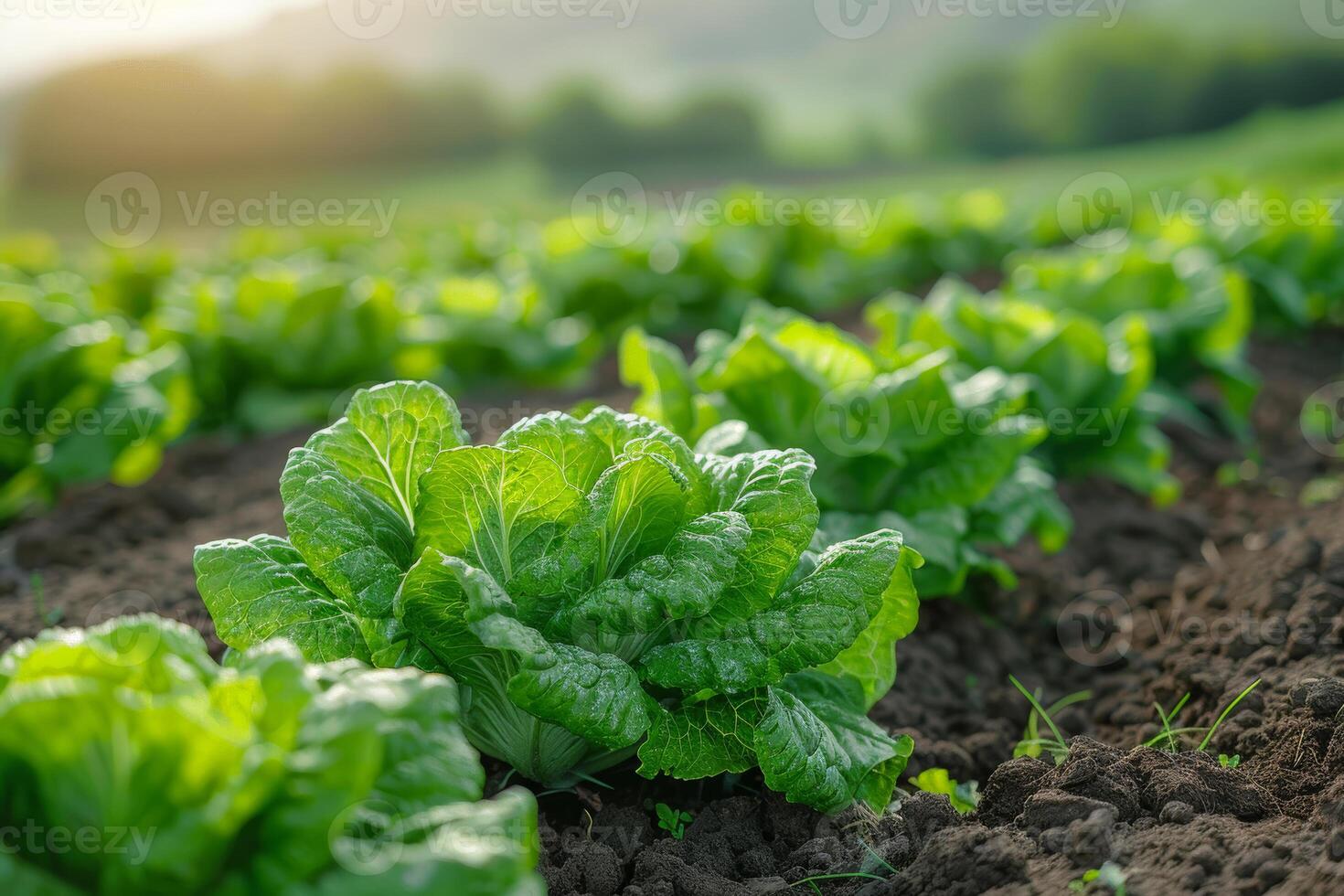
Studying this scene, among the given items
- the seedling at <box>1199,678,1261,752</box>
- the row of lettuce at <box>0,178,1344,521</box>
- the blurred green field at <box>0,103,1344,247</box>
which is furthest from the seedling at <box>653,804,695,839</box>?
the blurred green field at <box>0,103,1344,247</box>

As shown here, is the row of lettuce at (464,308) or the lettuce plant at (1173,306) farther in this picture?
the lettuce plant at (1173,306)

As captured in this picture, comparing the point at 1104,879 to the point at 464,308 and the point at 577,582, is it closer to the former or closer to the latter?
the point at 577,582

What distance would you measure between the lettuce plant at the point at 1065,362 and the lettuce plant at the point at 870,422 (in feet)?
3.26

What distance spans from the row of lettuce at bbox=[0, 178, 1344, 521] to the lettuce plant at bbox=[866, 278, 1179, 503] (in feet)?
0.62

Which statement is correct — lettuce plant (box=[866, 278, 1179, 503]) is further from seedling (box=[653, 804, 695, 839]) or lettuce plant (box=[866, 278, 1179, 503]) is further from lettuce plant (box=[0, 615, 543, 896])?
lettuce plant (box=[0, 615, 543, 896])

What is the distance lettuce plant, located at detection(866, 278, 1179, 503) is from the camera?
4.53 metres

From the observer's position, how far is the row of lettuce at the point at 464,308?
4.75m

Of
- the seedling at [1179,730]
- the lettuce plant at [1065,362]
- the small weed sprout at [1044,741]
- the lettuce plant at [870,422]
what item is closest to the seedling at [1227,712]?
the seedling at [1179,730]

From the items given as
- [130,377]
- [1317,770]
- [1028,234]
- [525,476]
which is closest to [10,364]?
[130,377]

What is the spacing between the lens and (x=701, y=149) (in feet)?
118

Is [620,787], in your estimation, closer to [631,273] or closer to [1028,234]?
[631,273]

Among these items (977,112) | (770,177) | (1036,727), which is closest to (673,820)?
(1036,727)

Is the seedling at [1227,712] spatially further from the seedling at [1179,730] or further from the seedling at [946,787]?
the seedling at [946,787]

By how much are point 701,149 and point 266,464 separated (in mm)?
32282
